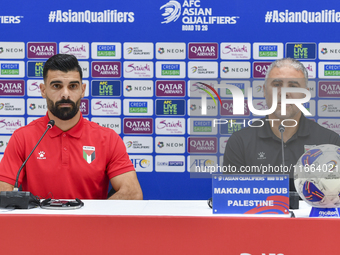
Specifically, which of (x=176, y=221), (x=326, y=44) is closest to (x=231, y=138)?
(x=176, y=221)

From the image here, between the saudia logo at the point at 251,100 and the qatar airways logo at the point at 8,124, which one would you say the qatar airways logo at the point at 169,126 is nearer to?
the qatar airways logo at the point at 8,124

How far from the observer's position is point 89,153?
1.76 meters

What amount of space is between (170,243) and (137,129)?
1.57 m

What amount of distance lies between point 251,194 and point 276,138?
30 cm

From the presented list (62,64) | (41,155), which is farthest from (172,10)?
(41,155)

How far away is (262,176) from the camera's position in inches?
38.3

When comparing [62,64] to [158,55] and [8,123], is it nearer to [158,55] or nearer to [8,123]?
[158,55]

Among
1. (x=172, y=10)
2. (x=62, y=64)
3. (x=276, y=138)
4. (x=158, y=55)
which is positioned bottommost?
(x=276, y=138)

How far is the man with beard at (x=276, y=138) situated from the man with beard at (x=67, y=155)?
684 mm

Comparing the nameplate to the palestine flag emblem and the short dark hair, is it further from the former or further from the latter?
the short dark hair

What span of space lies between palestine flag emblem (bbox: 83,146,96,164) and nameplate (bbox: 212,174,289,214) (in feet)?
3.11

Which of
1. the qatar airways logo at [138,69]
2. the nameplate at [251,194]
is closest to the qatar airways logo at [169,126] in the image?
the qatar airways logo at [138,69]

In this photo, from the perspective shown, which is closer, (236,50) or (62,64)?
(62,64)

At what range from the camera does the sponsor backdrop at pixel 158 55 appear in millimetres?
2383
